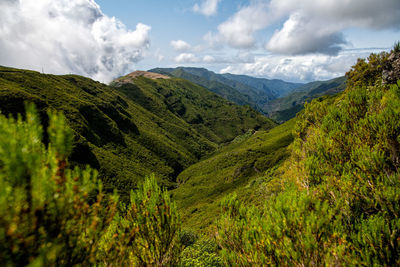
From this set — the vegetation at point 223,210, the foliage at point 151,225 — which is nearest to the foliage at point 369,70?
the vegetation at point 223,210

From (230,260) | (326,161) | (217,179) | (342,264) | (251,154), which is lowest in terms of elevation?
(217,179)

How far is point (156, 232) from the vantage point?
765cm

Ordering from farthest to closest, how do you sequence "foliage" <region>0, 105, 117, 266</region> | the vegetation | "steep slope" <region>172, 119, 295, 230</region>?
1. "steep slope" <region>172, 119, 295, 230</region>
2. the vegetation
3. "foliage" <region>0, 105, 117, 266</region>

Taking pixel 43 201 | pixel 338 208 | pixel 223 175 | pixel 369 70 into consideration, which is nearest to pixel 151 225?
pixel 43 201

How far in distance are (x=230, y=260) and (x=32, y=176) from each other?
8.96 meters

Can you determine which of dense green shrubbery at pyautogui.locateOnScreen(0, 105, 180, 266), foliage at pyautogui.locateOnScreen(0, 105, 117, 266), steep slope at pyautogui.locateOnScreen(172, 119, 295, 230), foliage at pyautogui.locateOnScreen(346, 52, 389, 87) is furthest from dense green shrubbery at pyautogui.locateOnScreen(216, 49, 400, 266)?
steep slope at pyautogui.locateOnScreen(172, 119, 295, 230)

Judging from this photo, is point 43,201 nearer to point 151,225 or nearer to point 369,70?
point 151,225

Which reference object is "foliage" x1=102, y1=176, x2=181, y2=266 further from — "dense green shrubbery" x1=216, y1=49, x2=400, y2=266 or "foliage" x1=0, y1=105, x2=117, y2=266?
"dense green shrubbery" x1=216, y1=49, x2=400, y2=266

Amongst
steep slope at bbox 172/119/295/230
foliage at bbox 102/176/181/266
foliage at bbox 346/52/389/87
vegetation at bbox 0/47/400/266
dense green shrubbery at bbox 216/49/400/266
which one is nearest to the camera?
vegetation at bbox 0/47/400/266

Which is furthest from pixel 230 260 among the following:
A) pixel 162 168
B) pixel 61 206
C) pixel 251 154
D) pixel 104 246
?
pixel 162 168

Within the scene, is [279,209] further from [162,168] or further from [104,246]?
[162,168]

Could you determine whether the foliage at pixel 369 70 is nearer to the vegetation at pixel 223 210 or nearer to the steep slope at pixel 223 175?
the vegetation at pixel 223 210

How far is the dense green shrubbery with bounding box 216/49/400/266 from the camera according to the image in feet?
23.4

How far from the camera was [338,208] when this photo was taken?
8734 mm
